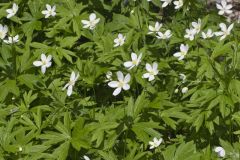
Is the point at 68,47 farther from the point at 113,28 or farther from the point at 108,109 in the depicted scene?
the point at 108,109

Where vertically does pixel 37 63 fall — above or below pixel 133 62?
below

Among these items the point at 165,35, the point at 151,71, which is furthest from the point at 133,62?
the point at 165,35

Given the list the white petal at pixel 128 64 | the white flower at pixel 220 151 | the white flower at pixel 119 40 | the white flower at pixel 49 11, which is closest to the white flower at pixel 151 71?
the white petal at pixel 128 64

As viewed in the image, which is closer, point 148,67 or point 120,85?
point 120,85

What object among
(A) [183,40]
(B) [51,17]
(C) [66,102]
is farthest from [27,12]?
(A) [183,40]

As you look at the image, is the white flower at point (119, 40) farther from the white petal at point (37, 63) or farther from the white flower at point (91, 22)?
the white petal at point (37, 63)

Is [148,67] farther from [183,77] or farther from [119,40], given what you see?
[119,40]

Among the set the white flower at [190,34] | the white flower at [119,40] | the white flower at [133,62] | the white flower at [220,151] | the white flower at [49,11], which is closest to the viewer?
the white flower at [220,151]

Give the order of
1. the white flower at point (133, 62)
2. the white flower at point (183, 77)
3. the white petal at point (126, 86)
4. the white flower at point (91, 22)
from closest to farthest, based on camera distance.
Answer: the white petal at point (126, 86), the white flower at point (133, 62), the white flower at point (183, 77), the white flower at point (91, 22)
